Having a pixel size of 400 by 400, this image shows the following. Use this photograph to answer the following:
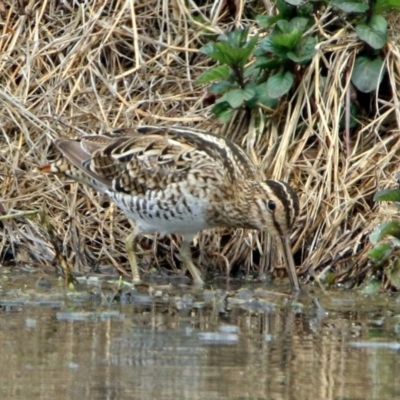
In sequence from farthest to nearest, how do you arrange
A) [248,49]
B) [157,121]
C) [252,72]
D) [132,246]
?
[157,121]
[252,72]
[248,49]
[132,246]

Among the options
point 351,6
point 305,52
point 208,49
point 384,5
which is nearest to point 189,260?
point 208,49

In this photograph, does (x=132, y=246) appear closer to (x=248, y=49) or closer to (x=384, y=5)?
(x=248, y=49)

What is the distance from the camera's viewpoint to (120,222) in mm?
8781

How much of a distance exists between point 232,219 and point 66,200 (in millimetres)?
1255

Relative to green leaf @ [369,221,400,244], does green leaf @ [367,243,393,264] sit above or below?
below

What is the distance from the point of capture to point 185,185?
26.6 ft

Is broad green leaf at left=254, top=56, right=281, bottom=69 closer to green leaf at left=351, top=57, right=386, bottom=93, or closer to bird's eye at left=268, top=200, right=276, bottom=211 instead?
green leaf at left=351, top=57, right=386, bottom=93

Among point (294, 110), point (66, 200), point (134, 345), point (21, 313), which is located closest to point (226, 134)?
point (294, 110)

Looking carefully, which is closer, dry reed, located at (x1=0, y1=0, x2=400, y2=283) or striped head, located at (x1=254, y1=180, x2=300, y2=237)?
striped head, located at (x1=254, y1=180, x2=300, y2=237)

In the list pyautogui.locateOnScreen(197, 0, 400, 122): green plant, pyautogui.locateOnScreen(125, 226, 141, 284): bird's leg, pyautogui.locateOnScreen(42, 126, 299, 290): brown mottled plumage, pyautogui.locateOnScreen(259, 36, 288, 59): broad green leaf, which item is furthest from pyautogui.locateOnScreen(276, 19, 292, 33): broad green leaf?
pyautogui.locateOnScreen(125, 226, 141, 284): bird's leg

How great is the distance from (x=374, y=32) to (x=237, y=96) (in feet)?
3.29

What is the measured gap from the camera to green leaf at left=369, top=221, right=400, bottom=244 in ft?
24.7

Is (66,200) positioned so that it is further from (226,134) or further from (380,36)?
(380,36)

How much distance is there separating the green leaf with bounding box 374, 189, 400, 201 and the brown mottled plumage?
54 centimetres
